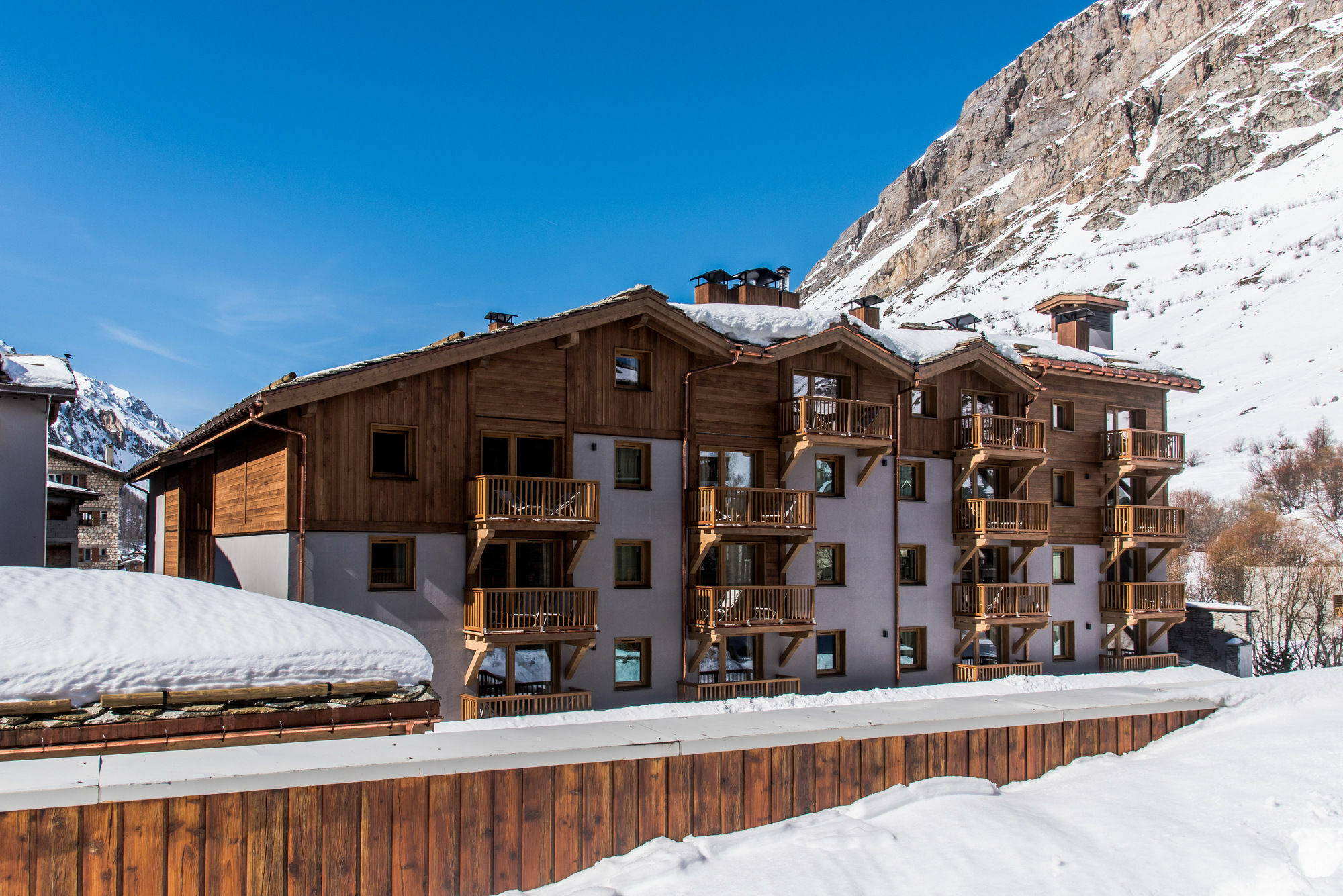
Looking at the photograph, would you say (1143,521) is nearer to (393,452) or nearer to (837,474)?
(837,474)

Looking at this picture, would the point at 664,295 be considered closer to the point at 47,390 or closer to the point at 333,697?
the point at 47,390

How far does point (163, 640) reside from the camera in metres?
8.73

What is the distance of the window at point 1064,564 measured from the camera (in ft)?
97.5

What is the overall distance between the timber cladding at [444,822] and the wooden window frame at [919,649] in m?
18.9

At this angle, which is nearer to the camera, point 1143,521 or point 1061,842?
point 1061,842

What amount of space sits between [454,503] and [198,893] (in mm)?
14797

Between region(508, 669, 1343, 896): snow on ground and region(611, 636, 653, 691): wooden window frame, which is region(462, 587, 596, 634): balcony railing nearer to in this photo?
region(611, 636, 653, 691): wooden window frame

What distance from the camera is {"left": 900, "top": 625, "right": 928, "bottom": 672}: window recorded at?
2675 centimetres

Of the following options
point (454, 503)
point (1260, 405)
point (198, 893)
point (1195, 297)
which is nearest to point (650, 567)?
point (454, 503)

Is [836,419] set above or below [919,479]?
above

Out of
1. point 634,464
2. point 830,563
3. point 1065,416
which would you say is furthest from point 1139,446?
point 634,464

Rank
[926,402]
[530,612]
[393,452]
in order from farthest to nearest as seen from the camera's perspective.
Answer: [926,402] → [530,612] → [393,452]

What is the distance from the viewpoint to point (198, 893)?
19.2ft

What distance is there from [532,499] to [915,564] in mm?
11418
